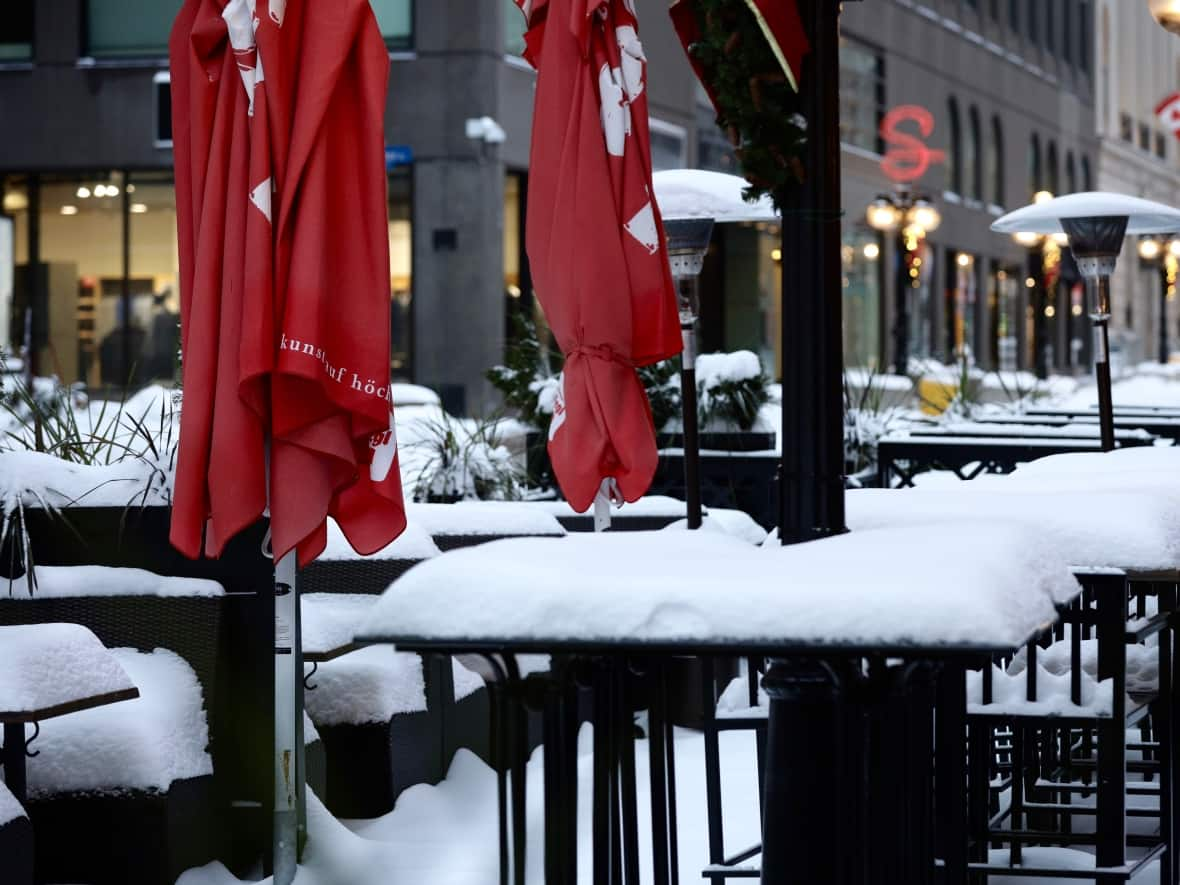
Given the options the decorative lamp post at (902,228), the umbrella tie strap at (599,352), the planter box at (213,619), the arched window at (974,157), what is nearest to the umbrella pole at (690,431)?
the umbrella tie strap at (599,352)

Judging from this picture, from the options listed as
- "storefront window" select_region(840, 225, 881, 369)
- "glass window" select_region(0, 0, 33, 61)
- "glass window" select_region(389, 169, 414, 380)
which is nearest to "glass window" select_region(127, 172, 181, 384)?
"glass window" select_region(0, 0, 33, 61)

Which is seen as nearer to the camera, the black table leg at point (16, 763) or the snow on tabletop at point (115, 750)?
the black table leg at point (16, 763)

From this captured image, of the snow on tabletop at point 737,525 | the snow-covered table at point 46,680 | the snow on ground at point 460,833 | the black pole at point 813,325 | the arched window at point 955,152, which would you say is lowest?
the snow on ground at point 460,833

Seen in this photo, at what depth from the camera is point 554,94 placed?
5840mm

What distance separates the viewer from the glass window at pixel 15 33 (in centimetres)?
2831

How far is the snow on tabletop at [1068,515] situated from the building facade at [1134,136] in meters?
60.3

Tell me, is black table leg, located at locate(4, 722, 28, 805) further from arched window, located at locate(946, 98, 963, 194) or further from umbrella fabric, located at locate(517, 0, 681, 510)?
arched window, located at locate(946, 98, 963, 194)

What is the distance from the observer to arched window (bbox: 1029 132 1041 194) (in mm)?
54969

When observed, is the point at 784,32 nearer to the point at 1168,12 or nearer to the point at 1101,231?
the point at 1101,231

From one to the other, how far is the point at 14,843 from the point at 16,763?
0.29 metres

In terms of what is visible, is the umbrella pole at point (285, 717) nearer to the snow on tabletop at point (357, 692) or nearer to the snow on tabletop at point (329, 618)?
the snow on tabletop at point (329, 618)

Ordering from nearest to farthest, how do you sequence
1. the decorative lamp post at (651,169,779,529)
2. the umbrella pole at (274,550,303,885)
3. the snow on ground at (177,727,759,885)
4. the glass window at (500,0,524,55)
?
the umbrella pole at (274,550,303,885)
the snow on ground at (177,727,759,885)
the decorative lamp post at (651,169,779,529)
the glass window at (500,0,524,55)

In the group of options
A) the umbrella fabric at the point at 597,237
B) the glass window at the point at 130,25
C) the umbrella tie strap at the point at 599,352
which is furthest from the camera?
the glass window at the point at 130,25

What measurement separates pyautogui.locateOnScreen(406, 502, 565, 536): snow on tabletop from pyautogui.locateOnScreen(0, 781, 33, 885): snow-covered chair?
8.88 ft
